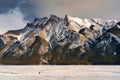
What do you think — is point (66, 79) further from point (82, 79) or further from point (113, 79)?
point (113, 79)

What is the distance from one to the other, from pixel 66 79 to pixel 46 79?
6.87m

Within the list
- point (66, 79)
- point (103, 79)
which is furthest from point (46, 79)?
point (103, 79)

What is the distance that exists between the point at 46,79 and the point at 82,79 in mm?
12117

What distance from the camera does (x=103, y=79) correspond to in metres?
104

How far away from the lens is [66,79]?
104 meters

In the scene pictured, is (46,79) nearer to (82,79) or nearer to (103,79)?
(82,79)

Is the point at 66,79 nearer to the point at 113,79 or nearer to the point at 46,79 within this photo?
the point at 46,79

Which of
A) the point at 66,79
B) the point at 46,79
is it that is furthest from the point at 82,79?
the point at 46,79

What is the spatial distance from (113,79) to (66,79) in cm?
1550

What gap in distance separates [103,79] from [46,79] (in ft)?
62.5

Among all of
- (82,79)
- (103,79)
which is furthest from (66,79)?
(103,79)

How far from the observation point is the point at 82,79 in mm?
104688

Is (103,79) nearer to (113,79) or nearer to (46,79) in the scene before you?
(113,79)

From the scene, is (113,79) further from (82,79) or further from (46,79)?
(46,79)
